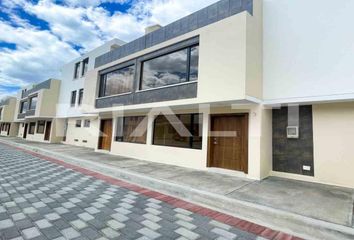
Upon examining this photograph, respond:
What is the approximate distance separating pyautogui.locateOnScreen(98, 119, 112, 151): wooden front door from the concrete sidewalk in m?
6.77

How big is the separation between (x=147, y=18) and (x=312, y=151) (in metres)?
11.3

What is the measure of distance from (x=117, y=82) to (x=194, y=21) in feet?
21.3

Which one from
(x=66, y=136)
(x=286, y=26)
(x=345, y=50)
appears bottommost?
(x=66, y=136)

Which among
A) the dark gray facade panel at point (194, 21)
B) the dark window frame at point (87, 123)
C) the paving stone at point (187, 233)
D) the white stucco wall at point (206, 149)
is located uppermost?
the dark gray facade panel at point (194, 21)

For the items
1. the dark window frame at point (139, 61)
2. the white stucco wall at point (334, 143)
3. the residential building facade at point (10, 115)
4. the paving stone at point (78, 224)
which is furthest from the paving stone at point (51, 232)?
the residential building facade at point (10, 115)

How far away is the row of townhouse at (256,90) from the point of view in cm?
618

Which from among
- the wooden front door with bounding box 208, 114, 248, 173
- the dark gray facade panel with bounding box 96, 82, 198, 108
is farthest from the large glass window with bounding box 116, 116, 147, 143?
the wooden front door with bounding box 208, 114, 248, 173

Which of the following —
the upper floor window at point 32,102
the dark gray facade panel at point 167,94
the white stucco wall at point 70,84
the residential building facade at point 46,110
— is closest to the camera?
the dark gray facade panel at point 167,94

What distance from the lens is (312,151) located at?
662cm

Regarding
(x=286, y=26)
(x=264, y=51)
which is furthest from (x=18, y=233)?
(x=286, y=26)

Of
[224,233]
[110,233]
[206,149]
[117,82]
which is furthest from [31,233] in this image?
[117,82]

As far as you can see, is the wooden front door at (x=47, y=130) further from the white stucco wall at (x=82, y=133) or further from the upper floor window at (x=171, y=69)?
the upper floor window at (x=171, y=69)

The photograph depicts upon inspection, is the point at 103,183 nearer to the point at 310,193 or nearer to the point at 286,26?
the point at 310,193

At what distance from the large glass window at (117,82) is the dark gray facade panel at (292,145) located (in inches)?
309
